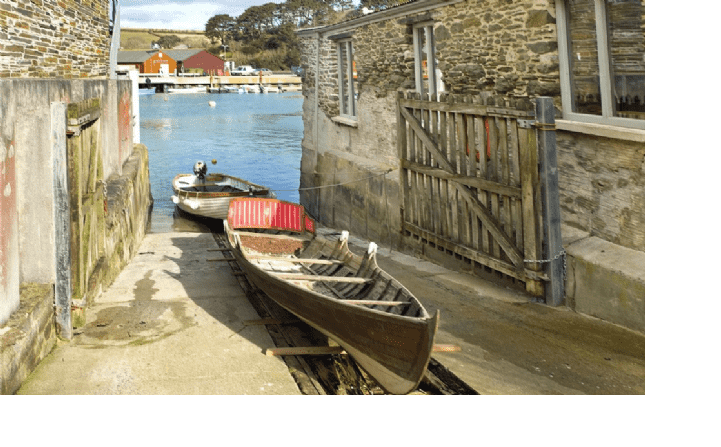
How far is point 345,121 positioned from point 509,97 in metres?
4.96

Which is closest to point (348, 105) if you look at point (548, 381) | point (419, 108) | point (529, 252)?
point (419, 108)

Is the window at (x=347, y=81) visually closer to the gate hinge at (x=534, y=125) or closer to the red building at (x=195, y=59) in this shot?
the gate hinge at (x=534, y=125)

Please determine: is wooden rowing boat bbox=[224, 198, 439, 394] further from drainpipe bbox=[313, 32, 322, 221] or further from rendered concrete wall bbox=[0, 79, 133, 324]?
drainpipe bbox=[313, 32, 322, 221]

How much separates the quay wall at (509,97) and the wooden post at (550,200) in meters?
0.11

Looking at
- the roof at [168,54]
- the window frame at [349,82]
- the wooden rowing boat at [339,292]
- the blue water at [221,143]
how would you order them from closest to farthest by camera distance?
the wooden rowing boat at [339,292]
the window frame at [349,82]
the blue water at [221,143]
the roof at [168,54]

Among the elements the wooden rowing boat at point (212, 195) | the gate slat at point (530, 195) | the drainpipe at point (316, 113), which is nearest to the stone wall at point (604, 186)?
the gate slat at point (530, 195)

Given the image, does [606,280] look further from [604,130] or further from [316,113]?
[316,113]

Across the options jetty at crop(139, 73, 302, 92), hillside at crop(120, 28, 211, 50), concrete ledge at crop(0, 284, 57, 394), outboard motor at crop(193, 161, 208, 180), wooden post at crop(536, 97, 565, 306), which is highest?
jetty at crop(139, 73, 302, 92)

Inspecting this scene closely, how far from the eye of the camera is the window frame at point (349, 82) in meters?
12.0

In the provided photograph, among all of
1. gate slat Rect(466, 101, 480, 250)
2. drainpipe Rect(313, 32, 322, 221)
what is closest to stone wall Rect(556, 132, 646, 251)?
gate slat Rect(466, 101, 480, 250)

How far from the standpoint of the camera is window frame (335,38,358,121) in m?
12.0

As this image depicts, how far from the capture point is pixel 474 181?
723cm

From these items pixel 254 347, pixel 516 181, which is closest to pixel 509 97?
pixel 516 181

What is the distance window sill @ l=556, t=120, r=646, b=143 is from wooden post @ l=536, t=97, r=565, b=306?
6.2 inches
